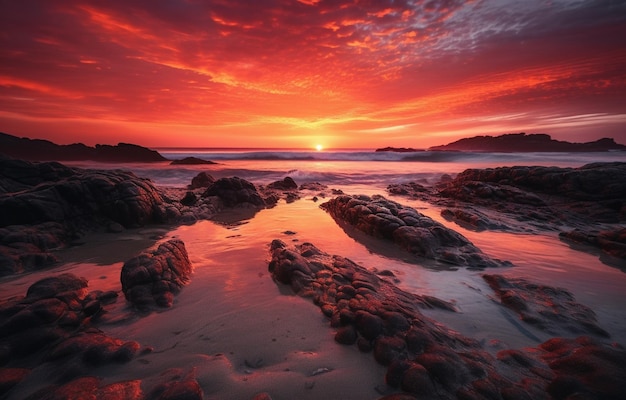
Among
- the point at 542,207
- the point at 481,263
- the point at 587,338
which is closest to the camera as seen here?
the point at 587,338

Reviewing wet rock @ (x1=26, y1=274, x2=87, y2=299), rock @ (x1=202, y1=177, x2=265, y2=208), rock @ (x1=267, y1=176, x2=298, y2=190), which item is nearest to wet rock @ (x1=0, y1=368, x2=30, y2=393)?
wet rock @ (x1=26, y1=274, x2=87, y2=299)

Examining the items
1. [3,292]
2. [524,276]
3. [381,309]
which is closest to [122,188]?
[3,292]

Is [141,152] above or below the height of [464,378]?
above

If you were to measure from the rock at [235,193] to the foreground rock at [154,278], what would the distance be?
6.25 m

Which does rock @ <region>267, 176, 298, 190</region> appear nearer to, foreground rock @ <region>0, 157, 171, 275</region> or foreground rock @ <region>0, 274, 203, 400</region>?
foreground rock @ <region>0, 157, 171, 275</region>

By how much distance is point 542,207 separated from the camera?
983 cm

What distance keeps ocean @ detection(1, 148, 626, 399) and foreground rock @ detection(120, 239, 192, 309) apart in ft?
0.49

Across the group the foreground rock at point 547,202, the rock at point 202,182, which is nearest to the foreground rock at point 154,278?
the foreground rock at point 547,202

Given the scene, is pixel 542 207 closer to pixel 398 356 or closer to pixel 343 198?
pixel 343 198

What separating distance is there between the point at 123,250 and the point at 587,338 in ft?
24.6

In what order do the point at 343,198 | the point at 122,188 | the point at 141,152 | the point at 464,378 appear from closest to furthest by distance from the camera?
1. the point at 464,378
2. the point at 122,188
3. the point at 343,198
4. the point at 141,152

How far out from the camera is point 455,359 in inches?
91.3

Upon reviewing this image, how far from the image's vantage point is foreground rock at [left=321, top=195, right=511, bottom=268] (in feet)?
17.4

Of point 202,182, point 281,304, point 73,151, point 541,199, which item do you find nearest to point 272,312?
point 281,304
